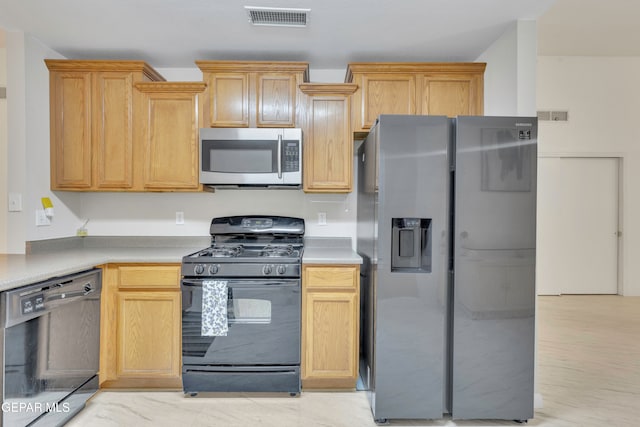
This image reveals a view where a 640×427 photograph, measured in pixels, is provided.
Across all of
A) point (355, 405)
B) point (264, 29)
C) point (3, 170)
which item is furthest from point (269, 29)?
point (3, 170)

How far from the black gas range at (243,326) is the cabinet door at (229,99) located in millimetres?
1075

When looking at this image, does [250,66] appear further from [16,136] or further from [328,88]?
[16,136]

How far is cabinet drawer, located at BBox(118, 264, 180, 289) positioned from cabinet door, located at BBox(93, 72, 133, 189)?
2.37ft

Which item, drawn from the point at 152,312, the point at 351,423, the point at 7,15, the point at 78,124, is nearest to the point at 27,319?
the point at 152,312

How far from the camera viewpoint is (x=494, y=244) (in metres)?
2.06

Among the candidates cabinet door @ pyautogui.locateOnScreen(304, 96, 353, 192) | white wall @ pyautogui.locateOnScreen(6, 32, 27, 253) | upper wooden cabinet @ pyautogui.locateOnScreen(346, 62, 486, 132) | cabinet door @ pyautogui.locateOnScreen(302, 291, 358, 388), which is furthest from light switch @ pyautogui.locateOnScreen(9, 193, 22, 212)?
upper wooden cabinet @ pyautogui.locateOnScreen(346, 62, 486, 132)

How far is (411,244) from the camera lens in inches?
83.1

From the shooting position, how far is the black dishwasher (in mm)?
1681

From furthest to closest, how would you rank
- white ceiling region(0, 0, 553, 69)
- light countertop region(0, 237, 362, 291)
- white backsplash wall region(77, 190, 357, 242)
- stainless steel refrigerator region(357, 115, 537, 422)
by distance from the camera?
white backsplash wall region(77, 190, 357, 242)
white ceiling region(0, 0, 553, 69)
stainless steel refrigerator region(357, 115, 537, 422)
light countertop region(0, 237, 362, 291)

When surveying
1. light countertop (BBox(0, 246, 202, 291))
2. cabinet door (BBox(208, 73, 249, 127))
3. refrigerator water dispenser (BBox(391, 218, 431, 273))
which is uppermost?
cabinet door (BBox(208, 73, 249, 127))

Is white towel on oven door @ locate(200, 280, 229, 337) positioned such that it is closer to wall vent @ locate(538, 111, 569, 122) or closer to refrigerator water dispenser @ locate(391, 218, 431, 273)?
refrigerator water dispenser @ locate(391, 218, 431, 273)

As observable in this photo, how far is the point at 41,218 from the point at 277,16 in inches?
88.2

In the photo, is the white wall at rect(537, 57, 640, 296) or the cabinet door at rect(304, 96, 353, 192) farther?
the white wall at rect(537, 57, 640, 296)

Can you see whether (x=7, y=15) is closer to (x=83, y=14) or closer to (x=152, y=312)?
(x=83, y=14)
